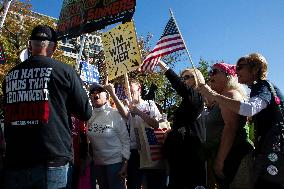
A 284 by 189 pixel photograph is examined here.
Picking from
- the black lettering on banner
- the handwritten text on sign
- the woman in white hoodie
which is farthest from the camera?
the black lettering on banner

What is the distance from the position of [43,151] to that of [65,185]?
11.9 inches

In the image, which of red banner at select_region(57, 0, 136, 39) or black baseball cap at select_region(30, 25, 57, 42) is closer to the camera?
black baseball cap at select_region(30, 25, 57, 42)

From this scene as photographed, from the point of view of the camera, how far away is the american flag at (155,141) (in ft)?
16.3

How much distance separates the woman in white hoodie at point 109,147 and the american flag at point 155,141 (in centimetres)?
29

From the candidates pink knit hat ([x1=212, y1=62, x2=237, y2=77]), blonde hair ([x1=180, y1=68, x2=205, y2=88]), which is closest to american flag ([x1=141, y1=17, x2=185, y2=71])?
blonde hair ([x1=180, y1=68, x2=205, y2=88])

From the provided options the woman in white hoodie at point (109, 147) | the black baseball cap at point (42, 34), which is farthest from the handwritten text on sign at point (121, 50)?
the black baseball cap at point (42, 34)

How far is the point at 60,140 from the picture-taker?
2793 millimetres

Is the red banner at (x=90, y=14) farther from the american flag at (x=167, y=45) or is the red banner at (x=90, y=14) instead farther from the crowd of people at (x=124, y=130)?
the crowd of people at (x=124, y=130)

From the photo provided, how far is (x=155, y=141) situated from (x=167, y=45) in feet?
4.66

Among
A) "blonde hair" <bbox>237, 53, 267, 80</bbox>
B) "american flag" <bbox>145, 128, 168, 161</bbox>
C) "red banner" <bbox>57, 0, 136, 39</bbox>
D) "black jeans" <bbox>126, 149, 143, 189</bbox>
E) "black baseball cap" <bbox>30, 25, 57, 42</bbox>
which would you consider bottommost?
"black jeans" <bbox>126, 149, 143, 189</bbox>

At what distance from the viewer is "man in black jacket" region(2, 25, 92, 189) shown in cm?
273

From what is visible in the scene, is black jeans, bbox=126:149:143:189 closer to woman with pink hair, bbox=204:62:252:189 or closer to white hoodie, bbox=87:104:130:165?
white hoodie, bbox=87:104:130:165

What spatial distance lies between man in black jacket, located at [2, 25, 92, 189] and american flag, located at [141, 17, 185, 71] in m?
2.54

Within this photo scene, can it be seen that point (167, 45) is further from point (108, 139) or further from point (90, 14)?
point (90, 14)
